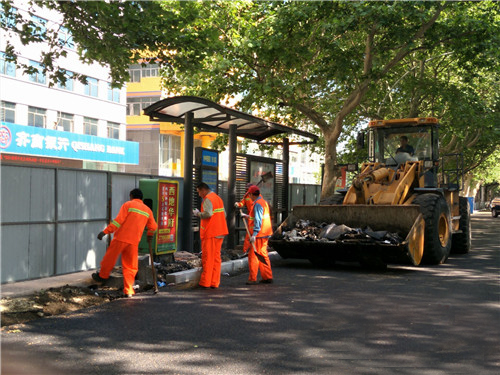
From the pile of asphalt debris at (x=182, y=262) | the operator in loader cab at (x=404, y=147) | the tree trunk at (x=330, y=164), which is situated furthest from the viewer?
the tree trunk at (x=330, y=164)

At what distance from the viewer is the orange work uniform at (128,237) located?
8508 mm

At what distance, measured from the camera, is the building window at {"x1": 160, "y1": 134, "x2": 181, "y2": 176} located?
4228 centimetres

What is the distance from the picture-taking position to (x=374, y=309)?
7520 mm

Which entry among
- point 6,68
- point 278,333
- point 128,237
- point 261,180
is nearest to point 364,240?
point 128,237

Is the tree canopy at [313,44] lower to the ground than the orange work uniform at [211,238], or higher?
higher

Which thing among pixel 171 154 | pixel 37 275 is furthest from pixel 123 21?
pixel 171 154

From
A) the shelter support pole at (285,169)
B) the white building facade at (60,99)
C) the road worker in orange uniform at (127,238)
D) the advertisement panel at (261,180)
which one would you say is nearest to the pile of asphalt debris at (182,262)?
the road worker in orange uniform at (127,238)

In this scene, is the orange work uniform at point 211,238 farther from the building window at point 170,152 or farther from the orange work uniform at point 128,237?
the building window at point 170,152

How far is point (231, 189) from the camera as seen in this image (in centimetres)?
1351

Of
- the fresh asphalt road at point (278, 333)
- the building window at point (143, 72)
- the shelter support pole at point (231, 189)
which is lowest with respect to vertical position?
the fresh asphalt road at point (278, 333)

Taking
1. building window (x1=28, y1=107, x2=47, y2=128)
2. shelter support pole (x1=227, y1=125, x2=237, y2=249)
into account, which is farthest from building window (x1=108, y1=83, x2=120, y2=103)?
shelter support pole (x1=227, y1=125, x2=237, y2=249)

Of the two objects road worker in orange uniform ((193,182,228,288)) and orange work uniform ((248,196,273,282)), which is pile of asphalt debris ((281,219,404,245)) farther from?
road worker in orange uniform ((193,182,228,288))

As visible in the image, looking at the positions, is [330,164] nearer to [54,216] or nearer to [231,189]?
[231,189]

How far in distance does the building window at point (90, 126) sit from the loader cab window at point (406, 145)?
2698 cm
